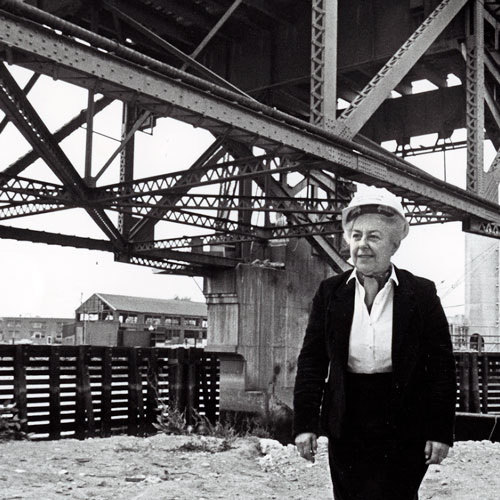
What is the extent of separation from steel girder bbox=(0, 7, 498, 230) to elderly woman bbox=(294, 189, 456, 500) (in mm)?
5617

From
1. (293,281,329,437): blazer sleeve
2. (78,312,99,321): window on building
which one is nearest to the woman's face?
(293,281,329,437): blazer sleeve

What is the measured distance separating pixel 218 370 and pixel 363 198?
2433 cm

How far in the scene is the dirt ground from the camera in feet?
24.3

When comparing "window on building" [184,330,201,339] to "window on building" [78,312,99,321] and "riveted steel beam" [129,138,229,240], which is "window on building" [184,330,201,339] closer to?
"window on building" [78,312,99,321]

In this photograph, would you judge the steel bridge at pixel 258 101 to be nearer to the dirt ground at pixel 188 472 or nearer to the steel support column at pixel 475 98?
the steel support column at pixel 475 98

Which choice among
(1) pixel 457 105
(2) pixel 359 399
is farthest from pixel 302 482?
(1) pixel 457 105

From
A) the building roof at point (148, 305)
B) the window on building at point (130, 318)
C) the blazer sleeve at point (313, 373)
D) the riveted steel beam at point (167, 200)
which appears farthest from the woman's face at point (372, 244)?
the window on building at point (130, 318)

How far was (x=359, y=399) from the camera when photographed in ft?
12.0

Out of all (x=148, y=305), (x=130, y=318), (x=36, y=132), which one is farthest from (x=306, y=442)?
(x=148, y=305)

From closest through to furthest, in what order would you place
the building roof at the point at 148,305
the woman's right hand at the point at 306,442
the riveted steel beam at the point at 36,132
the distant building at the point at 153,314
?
the woman's right hand at the point at 306,442 → the riveted steel beam at the point at 36,132 → the distant building at the point at 153,314 → the building roof at the point at 148,305

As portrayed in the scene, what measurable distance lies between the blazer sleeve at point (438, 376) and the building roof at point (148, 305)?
69.8 m

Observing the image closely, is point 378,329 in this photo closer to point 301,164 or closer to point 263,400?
point 301,164

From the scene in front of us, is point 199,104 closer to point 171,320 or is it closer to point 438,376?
point 438,376

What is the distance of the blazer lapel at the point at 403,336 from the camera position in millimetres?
3604
